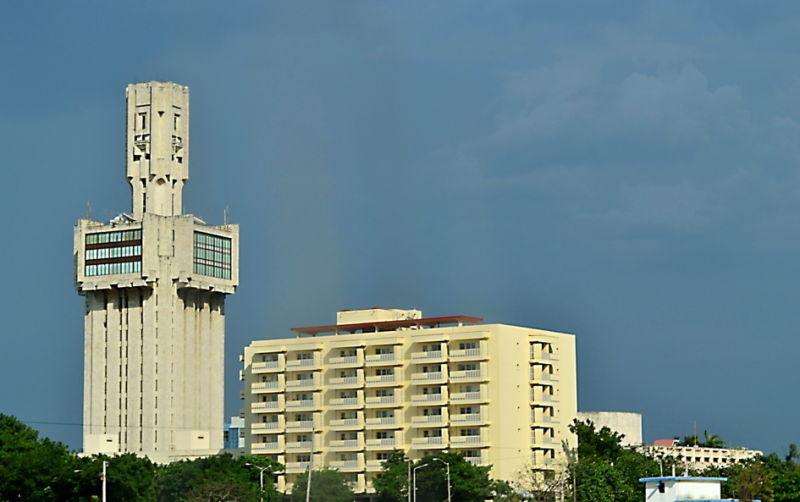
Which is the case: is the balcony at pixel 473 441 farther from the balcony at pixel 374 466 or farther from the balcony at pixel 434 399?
the balcony at pixel 374 466

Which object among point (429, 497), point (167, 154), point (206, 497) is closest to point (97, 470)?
point (206, 497)

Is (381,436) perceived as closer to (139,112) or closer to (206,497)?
(206,497)

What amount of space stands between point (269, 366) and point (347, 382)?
1038cm

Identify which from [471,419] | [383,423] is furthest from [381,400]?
[471,419]

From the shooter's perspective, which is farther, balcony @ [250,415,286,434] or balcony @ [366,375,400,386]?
balcony @ [250,415,286,434]

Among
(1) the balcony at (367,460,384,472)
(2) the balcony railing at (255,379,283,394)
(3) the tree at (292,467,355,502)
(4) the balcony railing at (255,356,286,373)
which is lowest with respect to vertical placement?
(3) the tree at (292,467,355,502)

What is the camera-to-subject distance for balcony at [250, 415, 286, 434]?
15425cm

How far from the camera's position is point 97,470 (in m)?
111

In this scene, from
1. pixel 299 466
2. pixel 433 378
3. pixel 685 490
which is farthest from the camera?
pixel 299 466

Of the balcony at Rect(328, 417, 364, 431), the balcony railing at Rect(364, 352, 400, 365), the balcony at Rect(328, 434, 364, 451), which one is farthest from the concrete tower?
the balcony railing at Rect(364, 352, 400, 365)

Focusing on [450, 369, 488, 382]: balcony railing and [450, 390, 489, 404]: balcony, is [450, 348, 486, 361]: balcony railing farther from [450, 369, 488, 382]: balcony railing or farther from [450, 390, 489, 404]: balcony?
[450, 390, 489, 404]: balcony

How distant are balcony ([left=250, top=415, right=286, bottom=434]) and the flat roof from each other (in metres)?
10.8

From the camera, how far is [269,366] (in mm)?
156500

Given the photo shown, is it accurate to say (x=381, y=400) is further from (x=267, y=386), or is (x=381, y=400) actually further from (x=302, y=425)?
(x=267, y=386)
